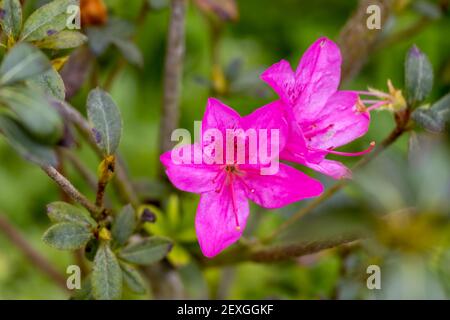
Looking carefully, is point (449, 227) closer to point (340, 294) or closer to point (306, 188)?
point (306, 188)

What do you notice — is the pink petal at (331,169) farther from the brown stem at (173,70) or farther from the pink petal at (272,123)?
the brown stem at (173,70)

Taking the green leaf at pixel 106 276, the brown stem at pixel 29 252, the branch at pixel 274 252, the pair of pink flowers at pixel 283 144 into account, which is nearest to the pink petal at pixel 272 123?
the pair of pink flowers at pixel 283 144

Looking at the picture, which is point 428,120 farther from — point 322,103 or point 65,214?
point 65,214

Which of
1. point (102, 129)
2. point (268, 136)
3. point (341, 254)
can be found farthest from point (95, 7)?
point (341, 254)

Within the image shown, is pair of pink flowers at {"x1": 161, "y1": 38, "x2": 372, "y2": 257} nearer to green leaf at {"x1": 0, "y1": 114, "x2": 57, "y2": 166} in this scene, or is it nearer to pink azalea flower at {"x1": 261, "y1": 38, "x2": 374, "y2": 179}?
pink azalea flower at {"x1": 261, "y1": 38, "x2": 374, "y2": 179}

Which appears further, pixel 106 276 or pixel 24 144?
pixel 106 276

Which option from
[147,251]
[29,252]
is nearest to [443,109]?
[147,251]
